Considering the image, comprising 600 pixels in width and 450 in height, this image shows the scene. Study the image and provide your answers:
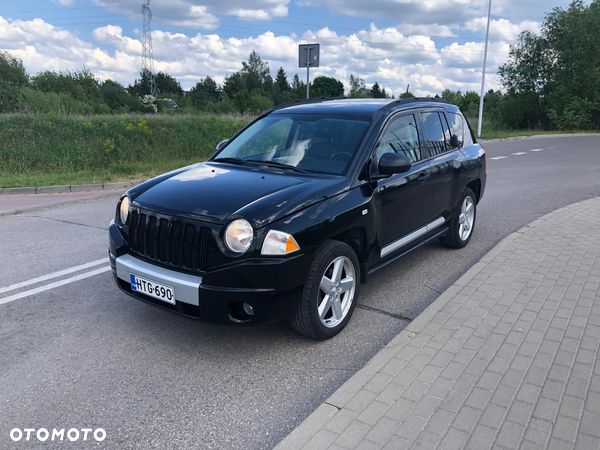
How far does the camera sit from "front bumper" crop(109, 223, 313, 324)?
332 cm

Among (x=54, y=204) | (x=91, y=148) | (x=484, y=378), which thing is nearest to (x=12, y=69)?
(x=91, y=148)

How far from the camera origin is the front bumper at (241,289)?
3.32 metres

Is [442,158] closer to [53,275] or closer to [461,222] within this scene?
[461,222]

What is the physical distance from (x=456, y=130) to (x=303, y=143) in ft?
8.18

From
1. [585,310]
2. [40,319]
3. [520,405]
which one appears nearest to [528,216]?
[585,310]

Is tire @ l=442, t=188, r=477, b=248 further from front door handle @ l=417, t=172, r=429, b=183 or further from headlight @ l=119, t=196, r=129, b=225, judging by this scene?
headlight @ l=119, t=196, r=129, b=225

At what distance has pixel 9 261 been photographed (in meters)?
5.81

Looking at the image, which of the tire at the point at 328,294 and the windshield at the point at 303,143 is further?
the windshield at the point at 303,143

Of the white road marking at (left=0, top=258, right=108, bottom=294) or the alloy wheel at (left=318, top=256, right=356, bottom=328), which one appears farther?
the white road marking at (left=0, top=258, right=108, bottom=294)

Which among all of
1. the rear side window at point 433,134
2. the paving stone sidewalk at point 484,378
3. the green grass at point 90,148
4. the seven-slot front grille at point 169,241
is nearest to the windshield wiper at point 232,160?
the seven-slot front grille at point 169,241

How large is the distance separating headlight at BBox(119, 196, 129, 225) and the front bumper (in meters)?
0.68

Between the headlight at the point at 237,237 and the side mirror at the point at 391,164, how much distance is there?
56.6 inches

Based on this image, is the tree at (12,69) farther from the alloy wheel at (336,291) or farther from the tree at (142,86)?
the alloy wheel at (336,291)

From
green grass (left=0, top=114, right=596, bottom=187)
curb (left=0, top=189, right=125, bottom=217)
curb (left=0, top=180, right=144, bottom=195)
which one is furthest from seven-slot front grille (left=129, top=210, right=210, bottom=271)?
green grass (left=0, top=114, right=596, bottom=187)
